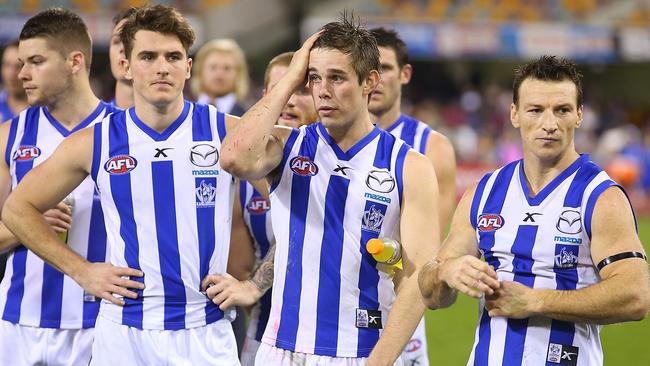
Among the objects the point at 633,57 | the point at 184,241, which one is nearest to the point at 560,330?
the point at 184,241

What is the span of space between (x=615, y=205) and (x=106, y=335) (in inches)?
92.2

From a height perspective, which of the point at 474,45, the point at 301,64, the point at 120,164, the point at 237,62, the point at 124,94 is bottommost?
the point at 120,164

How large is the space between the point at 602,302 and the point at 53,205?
2565 mm

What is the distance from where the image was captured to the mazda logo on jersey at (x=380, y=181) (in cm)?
429

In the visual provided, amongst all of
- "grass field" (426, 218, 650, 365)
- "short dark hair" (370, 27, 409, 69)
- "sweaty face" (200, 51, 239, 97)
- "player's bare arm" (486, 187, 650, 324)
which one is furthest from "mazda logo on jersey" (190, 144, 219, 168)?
"grass field" (426, 218, 650, 365)

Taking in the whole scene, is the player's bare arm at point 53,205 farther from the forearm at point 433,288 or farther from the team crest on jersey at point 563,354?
the team crest on jersey at point 563,354

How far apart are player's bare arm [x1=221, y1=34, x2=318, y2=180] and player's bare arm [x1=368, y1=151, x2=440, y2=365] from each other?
0.62 m

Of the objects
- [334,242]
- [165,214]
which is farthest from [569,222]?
[165,214]

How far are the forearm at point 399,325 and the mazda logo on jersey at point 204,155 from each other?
3.57 ft

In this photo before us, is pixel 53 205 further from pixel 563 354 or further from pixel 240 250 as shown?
pixel 563 354

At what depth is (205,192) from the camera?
4535mm

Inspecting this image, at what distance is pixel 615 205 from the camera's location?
3836 millimetres

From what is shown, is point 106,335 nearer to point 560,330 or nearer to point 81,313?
point 81,313

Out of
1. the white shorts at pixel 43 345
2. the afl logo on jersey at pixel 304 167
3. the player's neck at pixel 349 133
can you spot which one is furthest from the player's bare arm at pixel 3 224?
the player's neck at pixel 349 133
